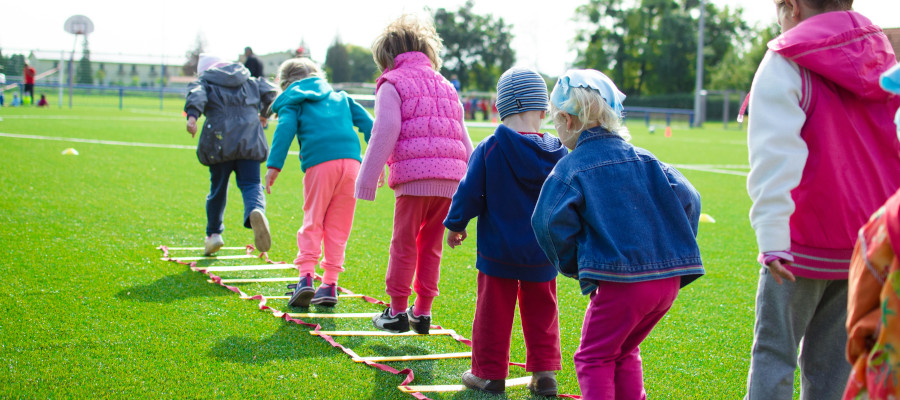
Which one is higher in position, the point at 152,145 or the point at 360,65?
the point at 360,65

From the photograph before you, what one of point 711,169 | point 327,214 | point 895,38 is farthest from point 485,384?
point 711,169

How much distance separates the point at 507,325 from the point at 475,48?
80126mm

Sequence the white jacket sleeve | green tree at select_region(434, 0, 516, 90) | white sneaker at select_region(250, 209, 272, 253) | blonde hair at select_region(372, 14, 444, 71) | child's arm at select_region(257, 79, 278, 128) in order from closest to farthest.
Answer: the white jacket sleeve, blonde hair at select_region(372, 14, 444, 71), white sneaker at select_region(250, 209, 272, 253), child's arm at select_region(257, 79, 278, 128), green tree at select_region(434, 0, 516, 90)

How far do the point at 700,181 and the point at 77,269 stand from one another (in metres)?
10.4

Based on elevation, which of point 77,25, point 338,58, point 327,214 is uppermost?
point 338,58

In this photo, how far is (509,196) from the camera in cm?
335

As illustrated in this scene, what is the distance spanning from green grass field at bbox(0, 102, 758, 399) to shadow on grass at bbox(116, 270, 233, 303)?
1cm

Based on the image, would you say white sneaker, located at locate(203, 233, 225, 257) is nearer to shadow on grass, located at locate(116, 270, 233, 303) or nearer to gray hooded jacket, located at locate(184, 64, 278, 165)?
gray hooded jacket, located at locate(184, 64, 278, 165)

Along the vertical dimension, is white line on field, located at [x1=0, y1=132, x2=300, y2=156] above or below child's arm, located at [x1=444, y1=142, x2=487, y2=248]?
below

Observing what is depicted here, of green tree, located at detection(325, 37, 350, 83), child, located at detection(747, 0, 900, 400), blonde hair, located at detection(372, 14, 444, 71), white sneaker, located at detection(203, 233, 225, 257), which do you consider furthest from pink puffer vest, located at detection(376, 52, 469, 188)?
green tree, located at detection(325, 37, 350, 83)

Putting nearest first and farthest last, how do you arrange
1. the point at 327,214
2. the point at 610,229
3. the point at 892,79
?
the point at 892,79, the point at 610,229, the point at 327,214

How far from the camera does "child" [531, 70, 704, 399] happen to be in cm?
268

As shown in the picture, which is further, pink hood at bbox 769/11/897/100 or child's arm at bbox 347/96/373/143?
child's arm at bbox 347/96/373/143

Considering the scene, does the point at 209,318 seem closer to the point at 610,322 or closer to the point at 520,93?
the point at 520,93
